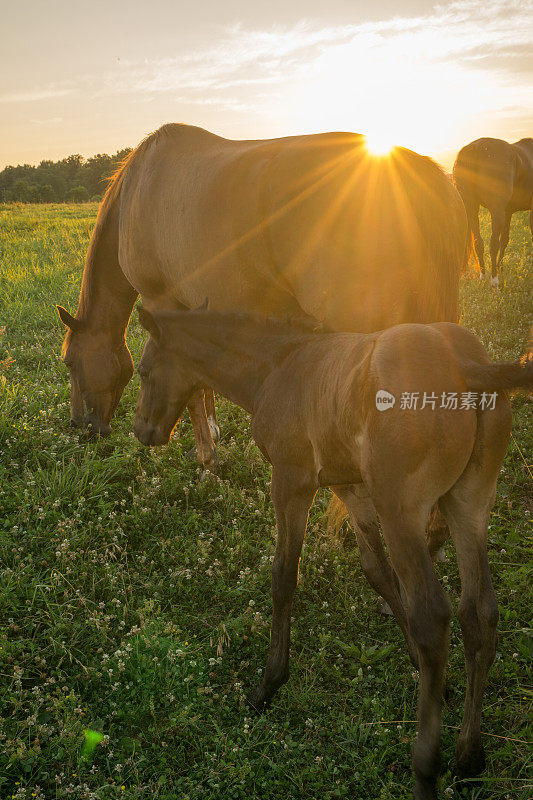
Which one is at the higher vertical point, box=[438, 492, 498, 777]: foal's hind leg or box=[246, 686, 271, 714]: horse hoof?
box=[438, 492, 498, 777]: foal's hind leg

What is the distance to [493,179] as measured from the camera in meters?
10.7

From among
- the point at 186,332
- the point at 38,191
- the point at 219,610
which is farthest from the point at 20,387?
the point at 38,191

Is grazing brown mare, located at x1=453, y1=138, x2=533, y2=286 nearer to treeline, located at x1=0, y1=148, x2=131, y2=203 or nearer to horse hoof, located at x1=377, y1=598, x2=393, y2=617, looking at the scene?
horse hoof, located at x1=377, y1=598, x2=393, y2=617

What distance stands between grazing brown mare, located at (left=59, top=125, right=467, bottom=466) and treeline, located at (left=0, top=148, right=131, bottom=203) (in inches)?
2326

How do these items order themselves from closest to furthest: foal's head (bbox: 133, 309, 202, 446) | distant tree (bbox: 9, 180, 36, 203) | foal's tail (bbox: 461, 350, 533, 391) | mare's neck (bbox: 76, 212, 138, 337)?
foal's tail (bbox: 461, 350, 533, 391), foal's head (bbox: 133, 309, 202, 446), mare's neck (bbox: 76, 212, 138, 337), distant tree (bbox: 9, 180, 36, 203)

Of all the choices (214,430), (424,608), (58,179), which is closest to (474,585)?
(424,608)

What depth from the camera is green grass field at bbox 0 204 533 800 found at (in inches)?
97.6

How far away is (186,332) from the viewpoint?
3.44 metres

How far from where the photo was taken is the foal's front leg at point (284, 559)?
Answer: 2801 mm

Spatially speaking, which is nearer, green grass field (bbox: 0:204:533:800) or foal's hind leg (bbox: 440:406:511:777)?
foal's hind leg (bbox: 440:406:511:777)

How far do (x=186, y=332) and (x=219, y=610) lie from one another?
173 centimetres

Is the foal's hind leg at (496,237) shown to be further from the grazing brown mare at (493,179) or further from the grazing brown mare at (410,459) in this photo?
the grazing brown mare at (410,459)

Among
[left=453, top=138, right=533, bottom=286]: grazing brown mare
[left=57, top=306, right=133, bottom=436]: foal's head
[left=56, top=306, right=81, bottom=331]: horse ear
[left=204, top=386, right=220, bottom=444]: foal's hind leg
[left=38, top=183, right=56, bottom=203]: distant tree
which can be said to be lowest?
[left=204, top=386, right=220, bottom=444]: foal's hind leg

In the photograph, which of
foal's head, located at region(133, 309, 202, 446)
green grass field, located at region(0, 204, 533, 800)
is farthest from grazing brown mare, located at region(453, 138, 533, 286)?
foal's head, located at region(133, 309, 202, 446)
